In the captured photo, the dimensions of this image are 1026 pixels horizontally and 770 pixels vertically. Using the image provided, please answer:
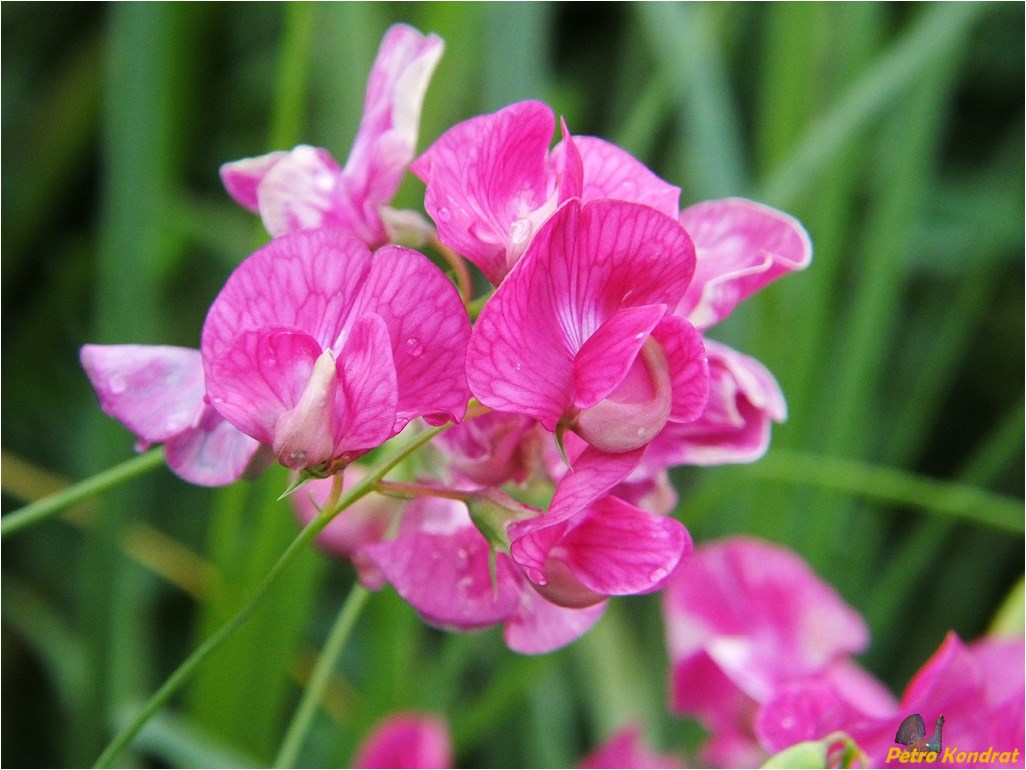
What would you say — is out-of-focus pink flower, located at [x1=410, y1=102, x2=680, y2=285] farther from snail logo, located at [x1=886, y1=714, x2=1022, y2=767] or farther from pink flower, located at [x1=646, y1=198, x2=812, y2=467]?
snail logo, located at [x1=886, y1=714, x2=1022, y2=767]

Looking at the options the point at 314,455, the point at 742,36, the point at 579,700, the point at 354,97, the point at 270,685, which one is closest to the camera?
the point at 314,455

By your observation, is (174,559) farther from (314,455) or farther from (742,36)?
(742,36)

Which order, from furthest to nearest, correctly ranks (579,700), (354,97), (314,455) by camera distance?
(579,700)
(354,97)
(314,455)

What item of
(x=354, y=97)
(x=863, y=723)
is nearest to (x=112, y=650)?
(x=354, y=97)

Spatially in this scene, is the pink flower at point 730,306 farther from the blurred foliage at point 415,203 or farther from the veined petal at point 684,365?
the blurred foliage at point 415,203

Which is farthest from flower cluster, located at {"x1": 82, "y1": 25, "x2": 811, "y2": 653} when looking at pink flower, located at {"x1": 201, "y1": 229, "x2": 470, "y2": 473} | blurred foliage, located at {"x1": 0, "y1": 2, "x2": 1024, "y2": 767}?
blurred foliage, located at {"x1": 0, "y1": 2, "x2": 1024, "y2": 767}

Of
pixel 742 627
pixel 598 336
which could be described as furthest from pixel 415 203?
pixel 598 336

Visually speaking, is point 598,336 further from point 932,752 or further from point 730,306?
point 932,752
